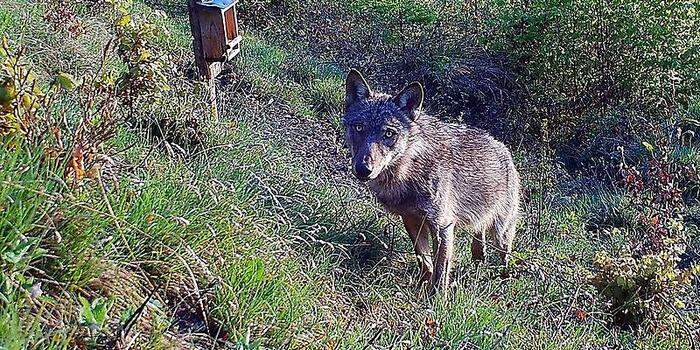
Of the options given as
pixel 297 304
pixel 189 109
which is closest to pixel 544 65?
pixel 189 109

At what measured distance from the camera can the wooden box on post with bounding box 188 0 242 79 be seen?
5828 mm

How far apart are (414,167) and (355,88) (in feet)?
2.38

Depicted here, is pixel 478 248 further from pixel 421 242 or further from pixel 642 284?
pixel 642 284

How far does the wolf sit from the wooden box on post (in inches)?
47.5

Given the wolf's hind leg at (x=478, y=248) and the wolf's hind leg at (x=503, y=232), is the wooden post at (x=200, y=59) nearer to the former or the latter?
the wolf's hind leg at (x=478, y=248)

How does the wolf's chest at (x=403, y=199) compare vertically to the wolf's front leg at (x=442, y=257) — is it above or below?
above

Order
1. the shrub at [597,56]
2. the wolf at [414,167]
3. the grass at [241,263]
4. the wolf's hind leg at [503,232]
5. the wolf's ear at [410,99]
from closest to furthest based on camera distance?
the grass at [241,263] < the wolf at [414,167] < the wolf's ear at [410,99] < the wolf's hind leg at [503,232] < the shrub at [597,56]

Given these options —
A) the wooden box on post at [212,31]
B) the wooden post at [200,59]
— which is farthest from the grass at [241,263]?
the wooden box on post at [212,31]

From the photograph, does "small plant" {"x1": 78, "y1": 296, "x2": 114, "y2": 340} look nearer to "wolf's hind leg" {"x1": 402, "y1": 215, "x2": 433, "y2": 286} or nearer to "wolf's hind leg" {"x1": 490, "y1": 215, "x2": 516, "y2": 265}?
"wolf's hind leg" {"x1": 402, "y1": 215, "x2": 433, "y2": 286}

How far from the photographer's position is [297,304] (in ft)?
11.1

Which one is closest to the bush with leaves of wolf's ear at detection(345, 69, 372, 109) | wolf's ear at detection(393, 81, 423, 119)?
wolf's ear at detection(393, 81, 423, 119)

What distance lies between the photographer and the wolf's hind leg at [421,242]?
5.20 meters

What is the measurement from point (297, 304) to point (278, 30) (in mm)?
9532

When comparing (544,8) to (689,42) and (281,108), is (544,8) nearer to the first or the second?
(689,42)
